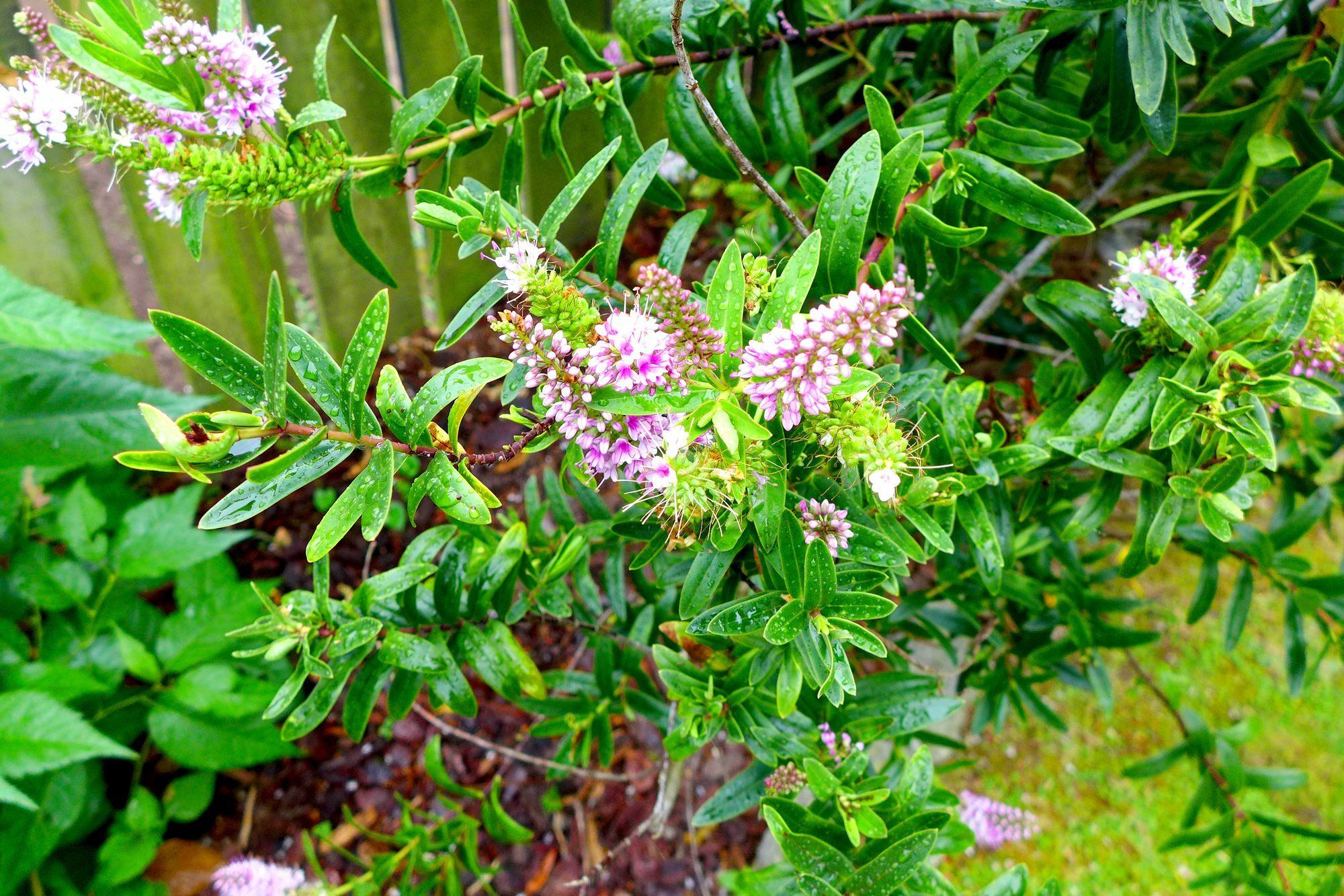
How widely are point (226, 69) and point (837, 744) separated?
118 cm

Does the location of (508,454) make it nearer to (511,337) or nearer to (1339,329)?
(511,337)

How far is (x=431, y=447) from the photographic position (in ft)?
2.67

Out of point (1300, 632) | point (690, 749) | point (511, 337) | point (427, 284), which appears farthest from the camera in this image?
point (427, 284)

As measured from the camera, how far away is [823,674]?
886 millimetres

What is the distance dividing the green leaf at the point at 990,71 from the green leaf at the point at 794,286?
1.53 ft

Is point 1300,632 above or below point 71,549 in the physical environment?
below

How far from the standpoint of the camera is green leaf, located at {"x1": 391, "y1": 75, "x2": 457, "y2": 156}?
3.34ft

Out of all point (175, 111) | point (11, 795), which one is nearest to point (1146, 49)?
point (175, 111)

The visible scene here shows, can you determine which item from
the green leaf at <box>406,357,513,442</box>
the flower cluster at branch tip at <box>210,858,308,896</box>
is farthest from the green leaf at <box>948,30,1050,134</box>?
the flower cluster at branch tip at <box>210,858,308,896</box>

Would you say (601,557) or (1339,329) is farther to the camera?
(601,557)

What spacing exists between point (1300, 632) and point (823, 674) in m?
1.22

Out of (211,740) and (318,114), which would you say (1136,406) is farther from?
(211,740)

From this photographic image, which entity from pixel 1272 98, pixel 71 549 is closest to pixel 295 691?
pixel 71 549

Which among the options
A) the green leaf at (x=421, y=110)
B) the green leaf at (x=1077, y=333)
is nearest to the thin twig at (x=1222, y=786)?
the green leaf at (x=1077, y=333)
